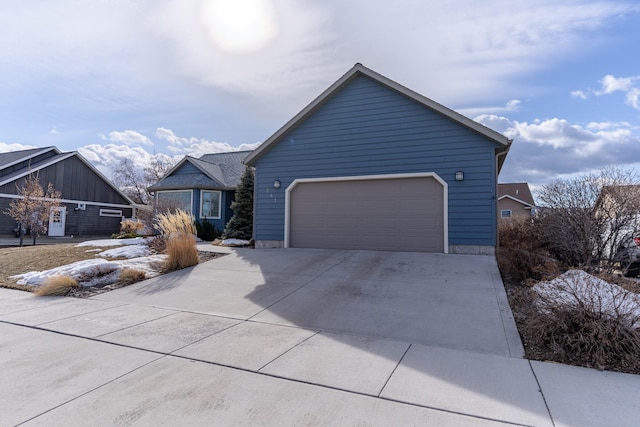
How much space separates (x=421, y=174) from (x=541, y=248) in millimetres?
3444

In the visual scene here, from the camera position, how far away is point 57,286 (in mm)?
6875

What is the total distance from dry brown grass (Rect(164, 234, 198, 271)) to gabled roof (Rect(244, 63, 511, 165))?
4.16 meters

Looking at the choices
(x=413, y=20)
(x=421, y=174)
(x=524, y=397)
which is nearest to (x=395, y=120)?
(x=421, y=174)

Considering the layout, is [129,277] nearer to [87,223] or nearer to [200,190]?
[200,190]

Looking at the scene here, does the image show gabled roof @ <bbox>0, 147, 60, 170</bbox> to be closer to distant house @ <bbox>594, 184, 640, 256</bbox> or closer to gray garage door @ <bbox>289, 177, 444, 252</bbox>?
gray garage door @ <bbox>289, 177, 444, 252</bbox>

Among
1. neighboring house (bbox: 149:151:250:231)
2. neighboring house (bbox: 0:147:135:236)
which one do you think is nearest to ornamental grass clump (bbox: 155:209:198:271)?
neighboring house (bbox: 149:151:250:231)

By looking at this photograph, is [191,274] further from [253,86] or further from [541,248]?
[541,248]

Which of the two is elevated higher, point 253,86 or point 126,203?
point 253,86

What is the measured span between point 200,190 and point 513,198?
88.5 feet

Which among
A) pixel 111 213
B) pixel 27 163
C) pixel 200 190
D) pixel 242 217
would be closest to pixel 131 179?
pixel 111 213

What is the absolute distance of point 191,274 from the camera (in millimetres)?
8156

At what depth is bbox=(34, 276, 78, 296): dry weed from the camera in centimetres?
682

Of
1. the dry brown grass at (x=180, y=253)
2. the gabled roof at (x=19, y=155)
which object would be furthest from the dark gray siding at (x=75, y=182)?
the dry brown grass at (x=180, y=253)

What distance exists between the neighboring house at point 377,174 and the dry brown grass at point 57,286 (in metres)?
5.80
